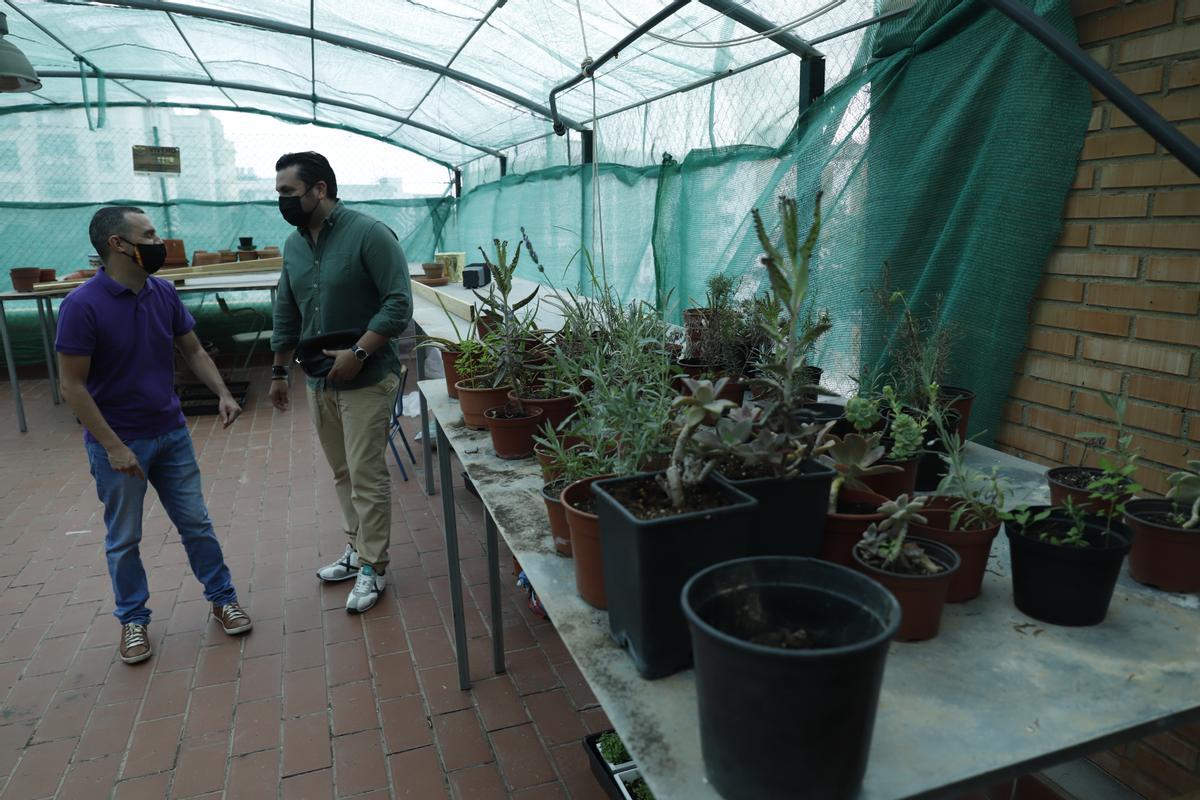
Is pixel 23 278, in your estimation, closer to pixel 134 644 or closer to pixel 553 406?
pixel 134 644

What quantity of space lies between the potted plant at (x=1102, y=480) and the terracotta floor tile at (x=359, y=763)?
1.98 metres

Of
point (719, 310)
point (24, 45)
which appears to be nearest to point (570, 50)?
point (719, 310)

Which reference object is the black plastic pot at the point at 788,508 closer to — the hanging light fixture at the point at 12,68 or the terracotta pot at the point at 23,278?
the hanging light fixture at the point at 12,68

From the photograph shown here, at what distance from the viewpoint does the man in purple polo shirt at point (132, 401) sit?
2.52 metres

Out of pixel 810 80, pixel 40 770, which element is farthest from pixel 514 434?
pixel 810 80

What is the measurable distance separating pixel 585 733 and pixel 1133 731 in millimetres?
1709

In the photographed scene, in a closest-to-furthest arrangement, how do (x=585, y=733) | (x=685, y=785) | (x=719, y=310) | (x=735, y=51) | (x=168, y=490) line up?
(x=685, y=785), (x=585, y=733), (x=719, y=310), (x=168, y=490), (x=735, y=51)

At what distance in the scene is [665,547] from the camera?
105 cm

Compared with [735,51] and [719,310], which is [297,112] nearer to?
[735,51]

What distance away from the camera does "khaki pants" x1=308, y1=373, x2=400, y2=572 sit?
3008mm

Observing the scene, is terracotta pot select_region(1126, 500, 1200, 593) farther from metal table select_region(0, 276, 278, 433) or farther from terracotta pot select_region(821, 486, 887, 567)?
metal table select_region(0, 276, 278, 433)

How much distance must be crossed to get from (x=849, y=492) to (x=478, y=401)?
4.17 feet

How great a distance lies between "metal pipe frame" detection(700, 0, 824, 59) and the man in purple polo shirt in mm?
2689

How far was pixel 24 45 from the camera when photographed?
7121mm
